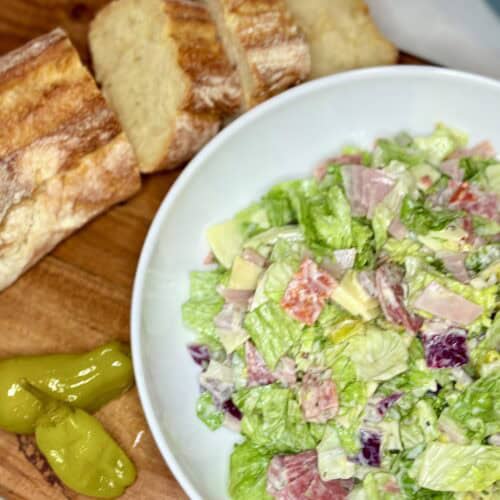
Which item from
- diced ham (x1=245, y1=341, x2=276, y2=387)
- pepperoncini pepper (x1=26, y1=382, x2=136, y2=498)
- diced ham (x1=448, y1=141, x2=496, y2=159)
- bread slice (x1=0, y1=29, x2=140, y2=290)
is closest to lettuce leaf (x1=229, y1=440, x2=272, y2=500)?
diced ham (x1=245, y1=341, x2=276, y2=387)

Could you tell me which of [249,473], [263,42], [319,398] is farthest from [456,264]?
[263,42]

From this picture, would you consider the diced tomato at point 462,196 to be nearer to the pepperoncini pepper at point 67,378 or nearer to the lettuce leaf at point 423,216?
the lettuce leaf at point 423,216

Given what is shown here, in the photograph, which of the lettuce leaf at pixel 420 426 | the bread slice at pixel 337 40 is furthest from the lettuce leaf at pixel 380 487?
the bread slice at pixel 337 40

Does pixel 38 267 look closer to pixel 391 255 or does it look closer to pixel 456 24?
pixel 391 255

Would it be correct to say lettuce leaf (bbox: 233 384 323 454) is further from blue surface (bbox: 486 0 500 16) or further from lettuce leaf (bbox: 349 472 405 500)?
blue surface (bbox: 486 0 500 16)

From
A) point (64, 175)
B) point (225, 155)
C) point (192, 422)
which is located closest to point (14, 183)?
point (64, 175)

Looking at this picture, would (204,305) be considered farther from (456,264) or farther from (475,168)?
(475,168)
